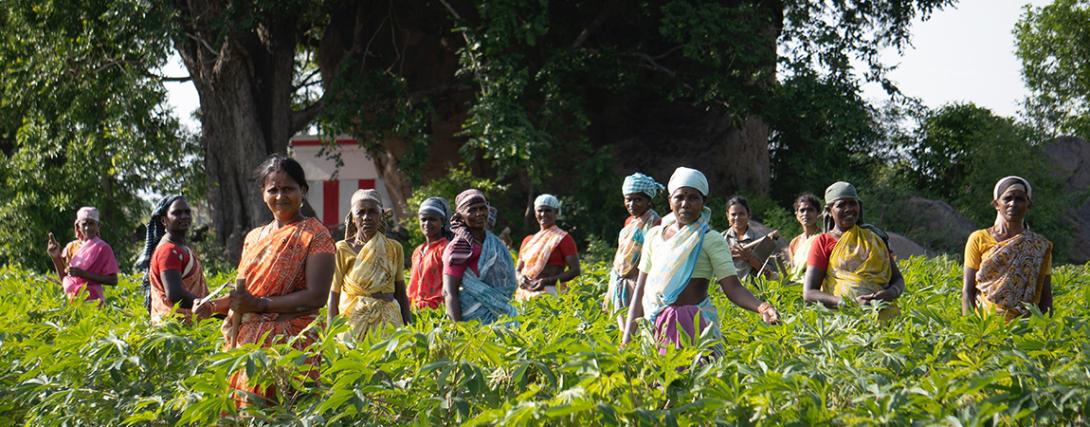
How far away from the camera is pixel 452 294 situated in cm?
671

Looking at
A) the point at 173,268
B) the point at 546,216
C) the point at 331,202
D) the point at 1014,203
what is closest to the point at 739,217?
the point at 546,216

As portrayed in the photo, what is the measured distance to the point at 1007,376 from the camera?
3.71 m

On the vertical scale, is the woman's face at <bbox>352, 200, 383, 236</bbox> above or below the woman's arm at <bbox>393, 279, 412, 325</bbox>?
above

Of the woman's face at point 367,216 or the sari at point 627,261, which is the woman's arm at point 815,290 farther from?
the woman's face at point 367,216

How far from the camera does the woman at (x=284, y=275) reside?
4.47 m

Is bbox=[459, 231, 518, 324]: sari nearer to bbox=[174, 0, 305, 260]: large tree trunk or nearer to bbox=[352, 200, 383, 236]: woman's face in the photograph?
bbox=[352, 200, 383, 236]: woman's face

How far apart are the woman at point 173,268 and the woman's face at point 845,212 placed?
3434mm

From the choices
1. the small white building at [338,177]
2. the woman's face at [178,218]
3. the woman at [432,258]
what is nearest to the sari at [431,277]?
the woman at [432,258]

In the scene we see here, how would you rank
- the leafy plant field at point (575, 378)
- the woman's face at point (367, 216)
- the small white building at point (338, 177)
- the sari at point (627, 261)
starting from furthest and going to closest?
the small white building at point (338, 177)
the sari at point (627, 261)
the woman's face at point (367, 216)
the leafy plant field at point (575, 378)

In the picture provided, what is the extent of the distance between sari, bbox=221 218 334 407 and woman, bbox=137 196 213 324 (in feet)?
4.15

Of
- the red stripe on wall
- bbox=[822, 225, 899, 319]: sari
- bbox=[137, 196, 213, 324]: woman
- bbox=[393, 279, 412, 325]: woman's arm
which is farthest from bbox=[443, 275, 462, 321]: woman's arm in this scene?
the red stripe on wall

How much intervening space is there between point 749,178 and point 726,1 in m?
3.40

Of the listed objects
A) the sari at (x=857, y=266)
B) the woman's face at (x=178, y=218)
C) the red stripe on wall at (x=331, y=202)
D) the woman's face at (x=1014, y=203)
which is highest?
the woman's face at (x=1014, y=203)

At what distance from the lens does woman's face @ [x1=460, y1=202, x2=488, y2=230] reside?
7.04 m
